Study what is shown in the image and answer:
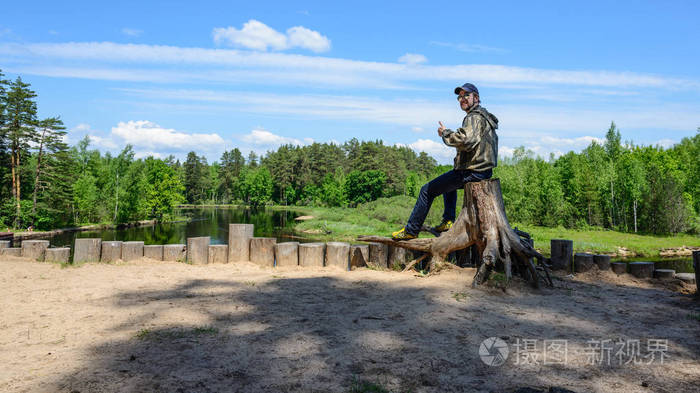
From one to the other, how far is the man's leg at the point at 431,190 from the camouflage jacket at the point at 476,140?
25cm

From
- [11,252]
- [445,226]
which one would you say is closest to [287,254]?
[445,226]

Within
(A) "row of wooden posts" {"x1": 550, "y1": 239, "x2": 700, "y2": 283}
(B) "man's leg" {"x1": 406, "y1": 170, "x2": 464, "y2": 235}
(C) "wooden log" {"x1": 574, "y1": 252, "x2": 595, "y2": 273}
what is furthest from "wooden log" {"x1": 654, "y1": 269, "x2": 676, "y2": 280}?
(B) "man's leg" {"x1": 406, "y1": 170, "x2": 464, "y2": 235}

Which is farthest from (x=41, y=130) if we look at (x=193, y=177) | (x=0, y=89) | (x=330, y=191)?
(x=193, y=177)

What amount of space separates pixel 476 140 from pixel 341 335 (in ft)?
13.4

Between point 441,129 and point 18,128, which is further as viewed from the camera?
point 18,128

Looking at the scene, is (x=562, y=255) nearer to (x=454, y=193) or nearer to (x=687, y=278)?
(x=687, y=278)

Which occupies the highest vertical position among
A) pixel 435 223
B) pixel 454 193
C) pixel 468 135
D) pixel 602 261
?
pixel 468 135

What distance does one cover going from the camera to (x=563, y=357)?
4148 millimetres

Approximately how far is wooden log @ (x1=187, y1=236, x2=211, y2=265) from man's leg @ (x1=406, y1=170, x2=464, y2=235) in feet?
16.7

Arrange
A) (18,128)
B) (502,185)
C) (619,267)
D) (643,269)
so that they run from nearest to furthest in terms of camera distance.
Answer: (643,269), (619,267), (18,128), (502,185)

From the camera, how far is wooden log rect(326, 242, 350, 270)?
9.52 m

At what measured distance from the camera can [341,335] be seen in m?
4.72

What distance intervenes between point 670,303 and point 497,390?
4.90 metres

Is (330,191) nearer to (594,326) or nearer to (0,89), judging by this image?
(0,89)
